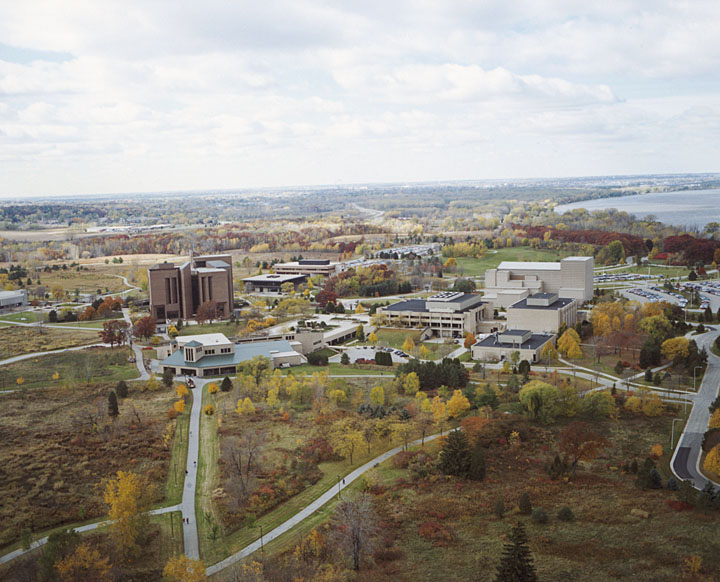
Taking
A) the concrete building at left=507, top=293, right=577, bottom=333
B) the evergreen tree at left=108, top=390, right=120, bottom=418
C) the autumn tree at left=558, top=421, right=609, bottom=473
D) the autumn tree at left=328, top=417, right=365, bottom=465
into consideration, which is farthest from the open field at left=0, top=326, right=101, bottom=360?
the autumn tree at left=558, top=421, right=609, bottom=473

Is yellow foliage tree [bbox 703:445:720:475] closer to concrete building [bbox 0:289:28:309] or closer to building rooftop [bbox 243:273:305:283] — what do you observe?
building rooftop [bbox 243:273:305:283]

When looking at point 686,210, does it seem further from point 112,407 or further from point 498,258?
point 112,407

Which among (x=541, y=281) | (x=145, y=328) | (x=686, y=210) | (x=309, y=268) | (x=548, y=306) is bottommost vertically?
(x=145, y=328)

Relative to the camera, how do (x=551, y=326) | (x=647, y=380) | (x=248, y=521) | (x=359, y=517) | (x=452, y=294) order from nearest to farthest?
(x=359, y=517) → (x=248, y=521) → (x=647, y=380) → (x=551, y=326) → (x=452, y=294)

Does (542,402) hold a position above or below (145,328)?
above

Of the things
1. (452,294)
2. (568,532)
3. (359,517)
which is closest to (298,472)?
(359,517)

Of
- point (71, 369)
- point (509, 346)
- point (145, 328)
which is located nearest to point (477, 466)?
point (509, 346)

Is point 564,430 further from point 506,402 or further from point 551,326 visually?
point 551,326
